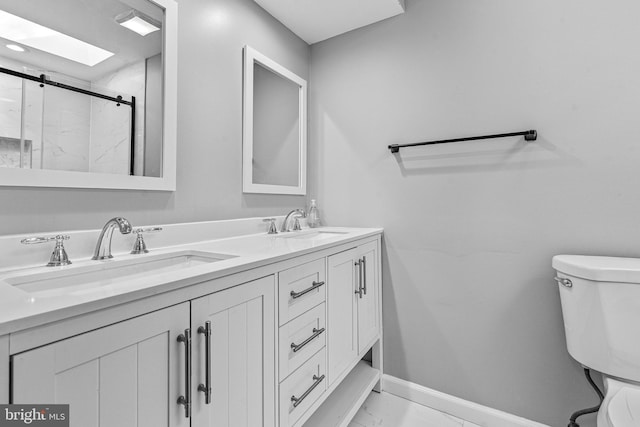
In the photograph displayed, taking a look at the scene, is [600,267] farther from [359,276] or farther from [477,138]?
[359,276]

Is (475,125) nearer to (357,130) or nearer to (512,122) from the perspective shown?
(512,122)

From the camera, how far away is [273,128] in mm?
1803

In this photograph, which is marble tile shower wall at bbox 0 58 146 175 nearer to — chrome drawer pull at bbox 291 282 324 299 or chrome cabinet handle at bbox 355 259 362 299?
chrome drawer pull at bbox 291 282 324 299

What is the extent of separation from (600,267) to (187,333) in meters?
1.37

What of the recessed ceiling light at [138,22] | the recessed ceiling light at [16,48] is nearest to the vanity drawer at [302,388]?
the recessed ceiling light at [16,48]

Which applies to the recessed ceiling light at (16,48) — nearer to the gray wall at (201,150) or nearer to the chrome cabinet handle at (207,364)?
the gray wall at (201,150)

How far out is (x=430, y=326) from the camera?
1.65m

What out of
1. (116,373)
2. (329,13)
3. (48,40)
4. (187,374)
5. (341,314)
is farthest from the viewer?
(329,13)

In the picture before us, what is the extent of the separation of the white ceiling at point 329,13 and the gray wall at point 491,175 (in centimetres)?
7

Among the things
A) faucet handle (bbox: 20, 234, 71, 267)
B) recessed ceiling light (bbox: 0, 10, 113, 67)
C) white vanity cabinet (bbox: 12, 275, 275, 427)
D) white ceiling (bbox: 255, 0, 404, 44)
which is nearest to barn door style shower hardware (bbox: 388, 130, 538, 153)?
white ceiling (bbox: 255, 0, 404, 44)

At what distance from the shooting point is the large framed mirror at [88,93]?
86cm

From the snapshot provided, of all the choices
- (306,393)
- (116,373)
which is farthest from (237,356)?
(306,393)

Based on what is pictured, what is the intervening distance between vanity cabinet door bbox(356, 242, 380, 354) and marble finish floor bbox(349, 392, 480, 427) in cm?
34


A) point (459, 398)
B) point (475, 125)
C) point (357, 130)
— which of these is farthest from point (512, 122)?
point (459, 398)
